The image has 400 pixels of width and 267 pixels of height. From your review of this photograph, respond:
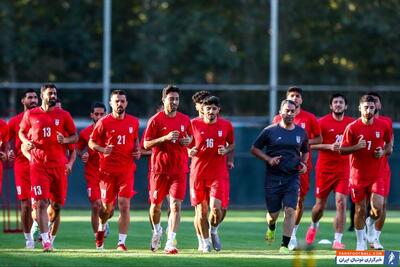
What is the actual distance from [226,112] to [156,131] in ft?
73.9

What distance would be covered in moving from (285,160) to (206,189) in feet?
4.91

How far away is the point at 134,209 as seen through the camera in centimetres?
3825

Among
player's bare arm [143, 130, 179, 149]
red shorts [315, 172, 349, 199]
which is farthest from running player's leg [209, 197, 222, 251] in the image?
red shorts [315, 172, 349, 199]

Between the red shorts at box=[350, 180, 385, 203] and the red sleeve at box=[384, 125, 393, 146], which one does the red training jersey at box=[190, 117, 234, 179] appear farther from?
the red sleeve at box=[384, 125, 393, 146]

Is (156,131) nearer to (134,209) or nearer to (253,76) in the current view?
(134,209)

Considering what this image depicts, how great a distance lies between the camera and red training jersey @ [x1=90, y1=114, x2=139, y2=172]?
2239 cm

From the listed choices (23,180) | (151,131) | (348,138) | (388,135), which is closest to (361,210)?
(348,138)

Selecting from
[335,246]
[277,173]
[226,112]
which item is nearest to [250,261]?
[277,173]

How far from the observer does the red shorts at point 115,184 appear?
22.3 meters

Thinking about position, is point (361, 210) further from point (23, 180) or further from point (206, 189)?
point (23, 180)

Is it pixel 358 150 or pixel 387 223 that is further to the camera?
pixel 387 223

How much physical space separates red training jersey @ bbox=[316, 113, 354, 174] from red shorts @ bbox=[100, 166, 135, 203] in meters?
3.51

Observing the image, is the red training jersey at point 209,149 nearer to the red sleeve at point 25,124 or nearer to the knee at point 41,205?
the knee at point 41,205

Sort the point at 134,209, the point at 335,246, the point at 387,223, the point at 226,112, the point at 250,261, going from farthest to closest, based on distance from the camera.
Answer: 1. the point at 226,112
2. the point at 134,209
3. the point at 387,223
4. the point at 335,246
5. the point at 250,261
